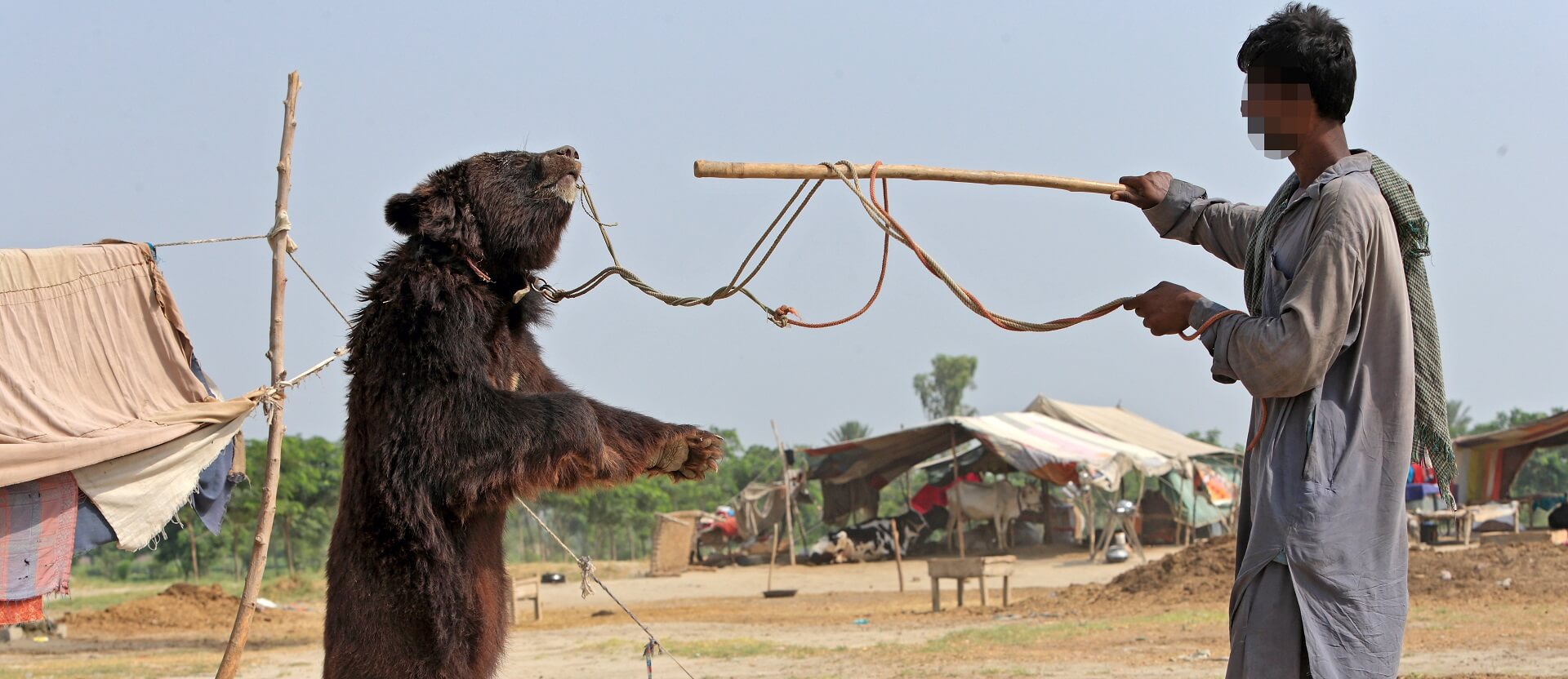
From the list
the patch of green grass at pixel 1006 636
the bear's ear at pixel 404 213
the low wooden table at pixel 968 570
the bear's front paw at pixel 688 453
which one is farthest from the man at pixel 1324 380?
the low wooden table at pixel 968 570

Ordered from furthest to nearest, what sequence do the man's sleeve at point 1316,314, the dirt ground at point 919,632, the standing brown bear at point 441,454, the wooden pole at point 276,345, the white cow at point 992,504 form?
the white cow at point 992,504
the dirt ground at point 919,632
the wooden pole at point 276,345
the standing brown bear at point 441,454
the man's sleeve at point 1316,314

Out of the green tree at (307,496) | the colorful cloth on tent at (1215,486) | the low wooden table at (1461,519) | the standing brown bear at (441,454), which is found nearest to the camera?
the standing brown bear at (441,454)

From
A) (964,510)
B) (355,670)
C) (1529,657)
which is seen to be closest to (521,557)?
(964,510)

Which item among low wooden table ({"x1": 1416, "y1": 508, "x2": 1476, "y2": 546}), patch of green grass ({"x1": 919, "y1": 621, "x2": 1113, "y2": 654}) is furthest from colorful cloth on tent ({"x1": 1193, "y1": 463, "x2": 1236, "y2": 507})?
patch of green grass ({"x1": 919, "y1": 621, "x2": 1113, "y2": 654})

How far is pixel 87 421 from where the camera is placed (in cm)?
574

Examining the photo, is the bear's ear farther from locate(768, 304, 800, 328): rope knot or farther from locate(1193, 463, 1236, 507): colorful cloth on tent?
locate(1193, 463, 1236, 507): colorful cloth on tent

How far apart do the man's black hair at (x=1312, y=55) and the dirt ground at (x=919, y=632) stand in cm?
446

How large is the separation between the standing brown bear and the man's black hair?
2101 mm

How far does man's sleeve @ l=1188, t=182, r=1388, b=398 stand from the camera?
2.49 meters

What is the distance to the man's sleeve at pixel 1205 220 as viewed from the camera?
3268mm

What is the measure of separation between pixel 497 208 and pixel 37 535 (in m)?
3.15

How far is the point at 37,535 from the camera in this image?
217 inches

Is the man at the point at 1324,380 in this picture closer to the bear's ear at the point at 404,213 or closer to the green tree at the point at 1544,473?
the bear's ear at the point at 404,213

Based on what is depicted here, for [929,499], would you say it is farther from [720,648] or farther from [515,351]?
[515,351]
